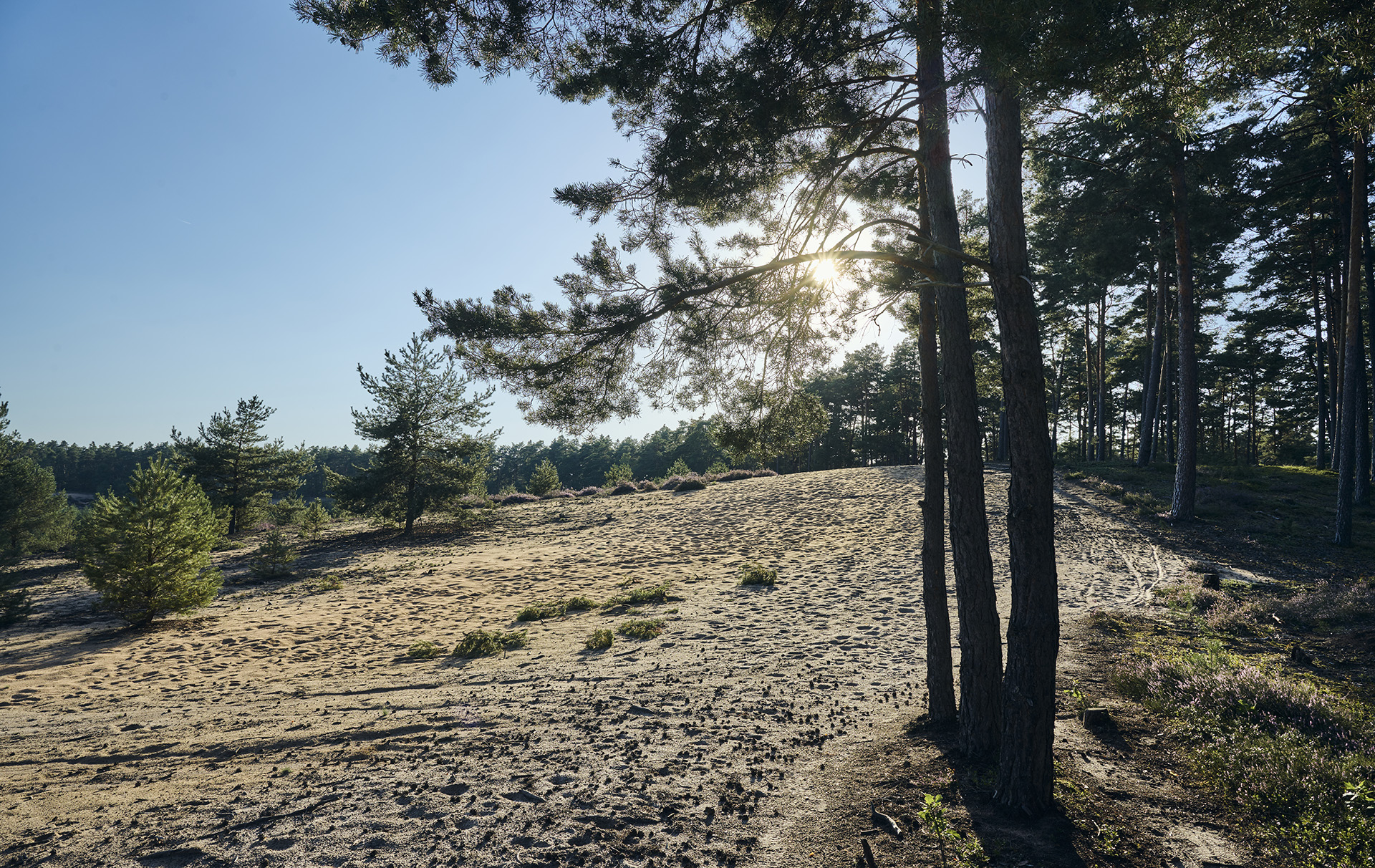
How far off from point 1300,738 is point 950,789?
262 centimetres

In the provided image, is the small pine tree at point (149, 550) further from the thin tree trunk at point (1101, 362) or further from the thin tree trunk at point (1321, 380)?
the thin tree trunk at point (1321, 380)

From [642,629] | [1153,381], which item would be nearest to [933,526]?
[642,629]

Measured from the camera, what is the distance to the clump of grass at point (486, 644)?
823cm

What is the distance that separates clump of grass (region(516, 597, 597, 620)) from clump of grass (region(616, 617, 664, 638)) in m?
1.90

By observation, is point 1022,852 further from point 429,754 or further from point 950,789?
point 429,754

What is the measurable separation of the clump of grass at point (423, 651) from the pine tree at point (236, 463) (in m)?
22.7

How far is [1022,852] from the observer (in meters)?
3.05

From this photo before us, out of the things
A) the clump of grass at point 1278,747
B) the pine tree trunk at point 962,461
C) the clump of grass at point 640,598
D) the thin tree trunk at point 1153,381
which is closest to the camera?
the clump of grass at point 1278,747

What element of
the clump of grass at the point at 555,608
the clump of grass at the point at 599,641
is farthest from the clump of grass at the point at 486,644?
the clump of grass at the point at 555,608

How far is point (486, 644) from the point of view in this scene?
27.4 ft

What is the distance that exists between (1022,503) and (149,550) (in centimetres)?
1418

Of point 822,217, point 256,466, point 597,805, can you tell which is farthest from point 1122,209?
point 256,466

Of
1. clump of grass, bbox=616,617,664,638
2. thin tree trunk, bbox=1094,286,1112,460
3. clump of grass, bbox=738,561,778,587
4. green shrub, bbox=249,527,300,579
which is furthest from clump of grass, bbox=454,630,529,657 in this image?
thin tree trunk, bbox=1094,286,1112,460

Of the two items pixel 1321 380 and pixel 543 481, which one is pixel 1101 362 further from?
pixel 543 481
